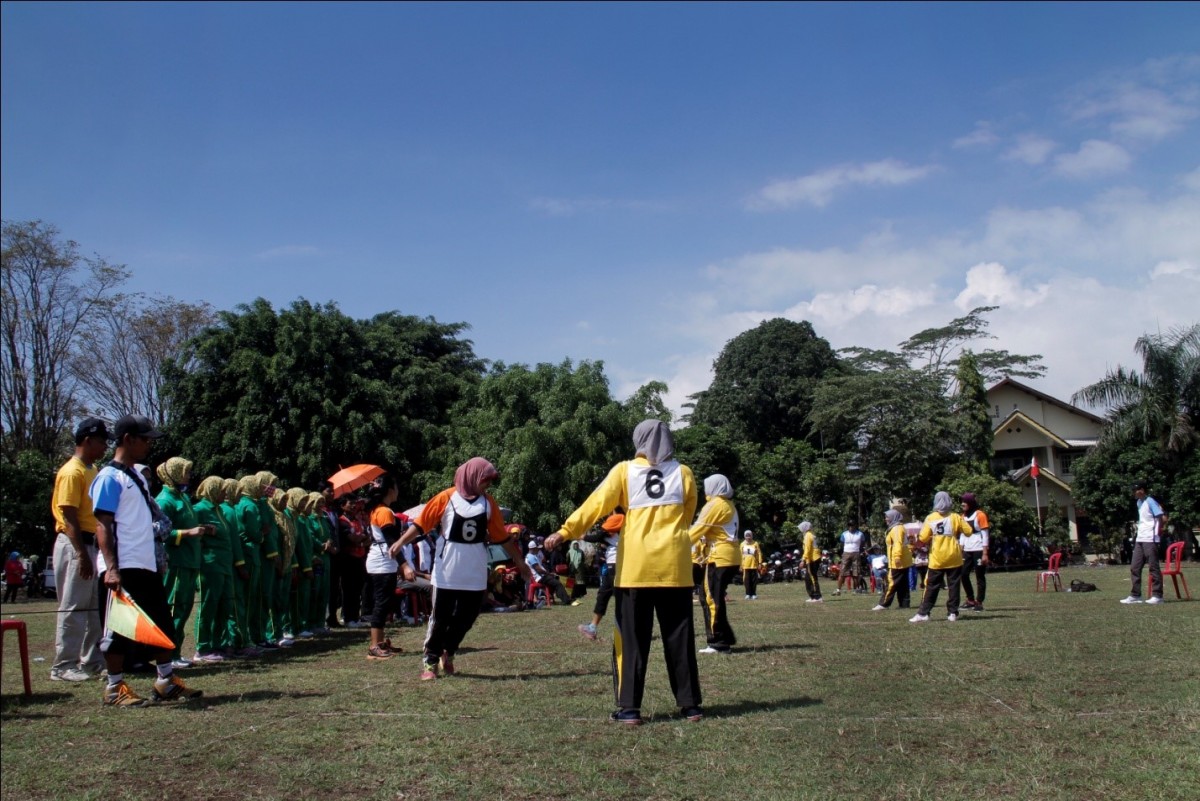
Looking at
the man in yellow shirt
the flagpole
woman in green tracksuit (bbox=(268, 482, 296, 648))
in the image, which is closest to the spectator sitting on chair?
woman in green tracksuit (bbox=(268, 482, 296, 648))

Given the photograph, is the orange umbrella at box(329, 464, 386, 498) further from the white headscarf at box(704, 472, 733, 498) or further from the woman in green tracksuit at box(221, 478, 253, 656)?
the white headscarf at box(704, 472, 733, 498)

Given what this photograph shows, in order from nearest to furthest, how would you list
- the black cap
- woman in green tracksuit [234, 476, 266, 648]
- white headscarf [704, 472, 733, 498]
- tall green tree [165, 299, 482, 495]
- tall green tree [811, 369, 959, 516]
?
the black cap
white headscarf [704, 472, 733, 498]
woman in green tracksuit [234, 476, 266, 648]
tall green tree [165, 299, 482, 495]
tall green tree [811, 369, 959, 516]

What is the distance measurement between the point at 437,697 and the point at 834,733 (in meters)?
3.08

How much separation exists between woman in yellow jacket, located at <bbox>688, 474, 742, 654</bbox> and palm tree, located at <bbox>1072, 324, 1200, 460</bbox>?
35177mm

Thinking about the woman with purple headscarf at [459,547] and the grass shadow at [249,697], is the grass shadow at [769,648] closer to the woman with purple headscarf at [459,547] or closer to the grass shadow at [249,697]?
the woman with purple headscarf at [459,547]

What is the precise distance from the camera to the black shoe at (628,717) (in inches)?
253

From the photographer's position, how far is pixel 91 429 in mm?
7898

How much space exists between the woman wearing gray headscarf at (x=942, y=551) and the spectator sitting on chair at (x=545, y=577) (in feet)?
29.6

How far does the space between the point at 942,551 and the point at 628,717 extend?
9.19 meters

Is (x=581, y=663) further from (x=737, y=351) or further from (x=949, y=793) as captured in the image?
(x=737, y=351)

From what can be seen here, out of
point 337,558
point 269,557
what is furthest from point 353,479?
point 269,557

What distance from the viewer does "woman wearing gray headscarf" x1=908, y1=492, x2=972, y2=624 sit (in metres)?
14.4

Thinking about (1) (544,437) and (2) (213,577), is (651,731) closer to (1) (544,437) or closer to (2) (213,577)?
(2) (213,577)

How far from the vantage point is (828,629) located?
13305 mm
